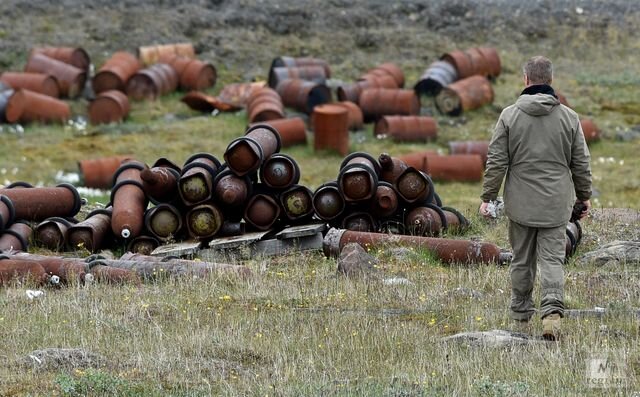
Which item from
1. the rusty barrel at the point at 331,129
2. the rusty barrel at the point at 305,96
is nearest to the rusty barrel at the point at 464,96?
the rusty barrel at the point at 305,96

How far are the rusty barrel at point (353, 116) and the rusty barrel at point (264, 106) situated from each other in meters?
1.25

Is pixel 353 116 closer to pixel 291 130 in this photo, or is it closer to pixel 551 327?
pixel 291 130

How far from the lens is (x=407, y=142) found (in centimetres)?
2373

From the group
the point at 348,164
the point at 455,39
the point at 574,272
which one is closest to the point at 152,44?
the point at 455,39

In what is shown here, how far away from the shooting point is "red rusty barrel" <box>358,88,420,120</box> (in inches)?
979

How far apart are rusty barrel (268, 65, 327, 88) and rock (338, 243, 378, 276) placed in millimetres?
16643

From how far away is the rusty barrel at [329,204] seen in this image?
39.3ft

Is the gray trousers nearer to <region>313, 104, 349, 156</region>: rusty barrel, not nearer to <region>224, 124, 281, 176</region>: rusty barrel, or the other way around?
<region>224, 124, 281, 176</region>: rusty barrel

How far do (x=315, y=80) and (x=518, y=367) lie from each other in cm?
2081

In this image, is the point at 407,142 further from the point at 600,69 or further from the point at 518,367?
the point at 518,367

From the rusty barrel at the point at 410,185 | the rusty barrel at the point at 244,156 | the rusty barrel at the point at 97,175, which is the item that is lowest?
the rusty barrel at the point at 97,175

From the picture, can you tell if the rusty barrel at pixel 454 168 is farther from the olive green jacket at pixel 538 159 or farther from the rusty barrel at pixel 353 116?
the olive green jacket at pixel 538 159

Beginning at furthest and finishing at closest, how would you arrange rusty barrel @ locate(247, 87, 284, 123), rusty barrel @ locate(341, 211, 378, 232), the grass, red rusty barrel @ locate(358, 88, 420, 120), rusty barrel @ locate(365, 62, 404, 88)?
rusty barrel @ locate(365, 62, 404, 88) < red rusty barrel @ locate(358, 88, 420, 120) < rusty barrel @ locate(247, 87, 284, 123) < rusty barrel @ locate(341, 211, 378, 232) < the grass

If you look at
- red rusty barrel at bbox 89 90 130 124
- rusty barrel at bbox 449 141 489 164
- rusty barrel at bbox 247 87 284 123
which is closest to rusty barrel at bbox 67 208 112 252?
rusty barrel at bbox 449 141 489 164
